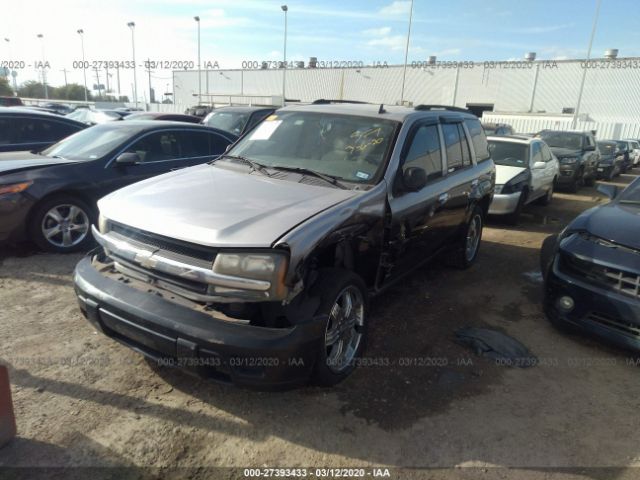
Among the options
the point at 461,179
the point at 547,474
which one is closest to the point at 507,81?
the point at 461,179

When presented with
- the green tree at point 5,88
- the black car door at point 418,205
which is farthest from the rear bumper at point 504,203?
the green tree at point 5,88

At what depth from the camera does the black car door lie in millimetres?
3701

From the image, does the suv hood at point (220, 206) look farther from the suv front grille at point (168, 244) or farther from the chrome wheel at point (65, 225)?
the chrome wheel at point (65, 225)

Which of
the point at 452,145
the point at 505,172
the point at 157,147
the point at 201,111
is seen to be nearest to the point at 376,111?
the point at 452,145

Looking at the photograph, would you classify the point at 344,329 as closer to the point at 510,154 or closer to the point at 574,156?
the point at 510,154

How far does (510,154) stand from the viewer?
9492 millimetres

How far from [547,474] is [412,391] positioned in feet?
3.08

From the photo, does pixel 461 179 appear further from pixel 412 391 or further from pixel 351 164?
pixel 412 391

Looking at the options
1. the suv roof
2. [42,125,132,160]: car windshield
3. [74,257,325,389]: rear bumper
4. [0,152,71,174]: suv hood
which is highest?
the suv roof

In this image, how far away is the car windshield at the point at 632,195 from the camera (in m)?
4.71

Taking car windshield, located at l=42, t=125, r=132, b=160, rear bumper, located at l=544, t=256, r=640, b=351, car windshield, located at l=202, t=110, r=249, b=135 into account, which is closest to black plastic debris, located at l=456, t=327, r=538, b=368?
rear bumper, located at l=544, t=256, r=640, b=351

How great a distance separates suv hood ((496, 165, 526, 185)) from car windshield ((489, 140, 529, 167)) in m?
0.25

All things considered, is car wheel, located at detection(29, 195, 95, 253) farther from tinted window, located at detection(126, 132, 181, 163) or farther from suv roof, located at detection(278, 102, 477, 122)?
suv roof, located at detection(278, 102, 477, 122)

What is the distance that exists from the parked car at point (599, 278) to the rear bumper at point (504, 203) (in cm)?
384
